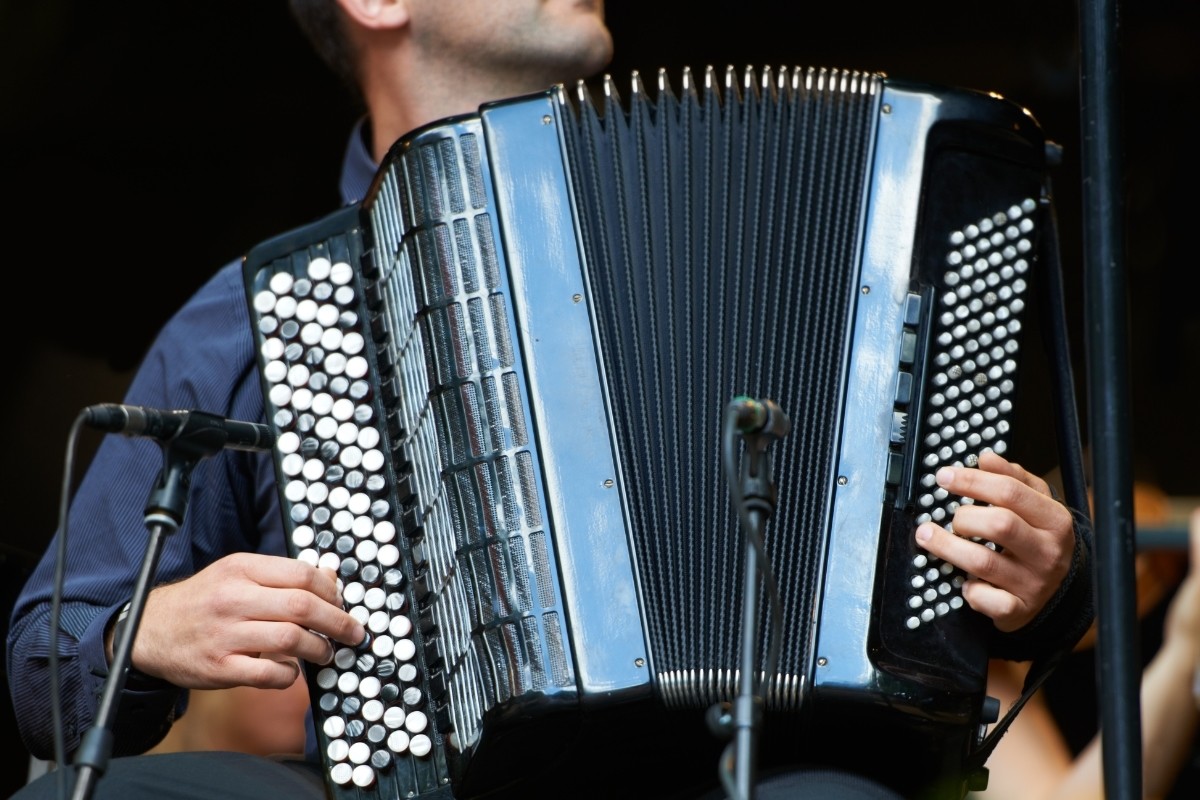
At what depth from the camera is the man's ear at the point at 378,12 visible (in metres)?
2.22

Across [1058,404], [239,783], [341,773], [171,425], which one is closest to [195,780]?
[239,783]

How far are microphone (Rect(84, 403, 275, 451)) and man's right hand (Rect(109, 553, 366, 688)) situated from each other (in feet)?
0.49

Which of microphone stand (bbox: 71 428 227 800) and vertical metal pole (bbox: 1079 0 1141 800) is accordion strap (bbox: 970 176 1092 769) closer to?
vertical metal pole (bbox: 1079 0 1141 800)

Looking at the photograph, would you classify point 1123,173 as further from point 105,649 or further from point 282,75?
point 282,75

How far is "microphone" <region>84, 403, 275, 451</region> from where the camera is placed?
128 cm

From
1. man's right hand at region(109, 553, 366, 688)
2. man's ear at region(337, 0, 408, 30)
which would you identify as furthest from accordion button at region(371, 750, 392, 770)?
man's ear at region(337, 0, 408, 30)

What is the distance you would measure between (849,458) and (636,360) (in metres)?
0.24

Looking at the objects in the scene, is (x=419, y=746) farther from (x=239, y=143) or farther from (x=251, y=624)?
(x=239, y=143)

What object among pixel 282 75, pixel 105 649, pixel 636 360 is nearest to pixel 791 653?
pixel 636 360

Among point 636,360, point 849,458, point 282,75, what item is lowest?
point 849,458

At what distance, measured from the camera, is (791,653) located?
4.75 feet

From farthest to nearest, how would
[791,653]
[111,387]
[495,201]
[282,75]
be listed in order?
[282,75] < [111,387] < [495,201] < [791,653]

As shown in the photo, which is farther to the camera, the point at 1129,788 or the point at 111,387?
the point at 111,387

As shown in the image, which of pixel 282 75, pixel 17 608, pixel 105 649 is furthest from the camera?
pixel 282 75
